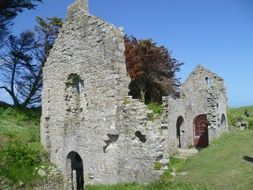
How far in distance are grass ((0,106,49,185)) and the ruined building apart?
81 cm

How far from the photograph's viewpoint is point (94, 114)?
1339 cm

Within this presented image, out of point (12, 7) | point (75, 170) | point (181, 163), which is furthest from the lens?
point (12, 7)

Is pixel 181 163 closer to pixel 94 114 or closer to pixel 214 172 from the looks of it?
pixel 214 172

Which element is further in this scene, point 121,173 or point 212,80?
point 212,80

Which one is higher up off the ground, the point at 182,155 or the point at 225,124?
the point at 225,124

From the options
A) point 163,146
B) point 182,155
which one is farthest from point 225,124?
point 163,146

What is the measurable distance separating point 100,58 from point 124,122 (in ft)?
8.49

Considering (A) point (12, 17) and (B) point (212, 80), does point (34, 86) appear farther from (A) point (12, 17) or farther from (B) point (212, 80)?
(B) point (212, 80)

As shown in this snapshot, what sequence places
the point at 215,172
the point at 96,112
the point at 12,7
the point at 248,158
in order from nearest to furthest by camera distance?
1. the point at 215,172
2. the point at 96,112
3. the point at 248,158
4. the point at 12,7

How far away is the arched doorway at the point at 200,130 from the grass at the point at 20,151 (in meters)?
12.4

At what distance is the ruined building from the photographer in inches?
471

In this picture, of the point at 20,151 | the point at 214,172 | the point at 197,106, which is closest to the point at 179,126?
the point at 197,106

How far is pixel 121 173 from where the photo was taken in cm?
1236

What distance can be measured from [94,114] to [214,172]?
16.3 ft
